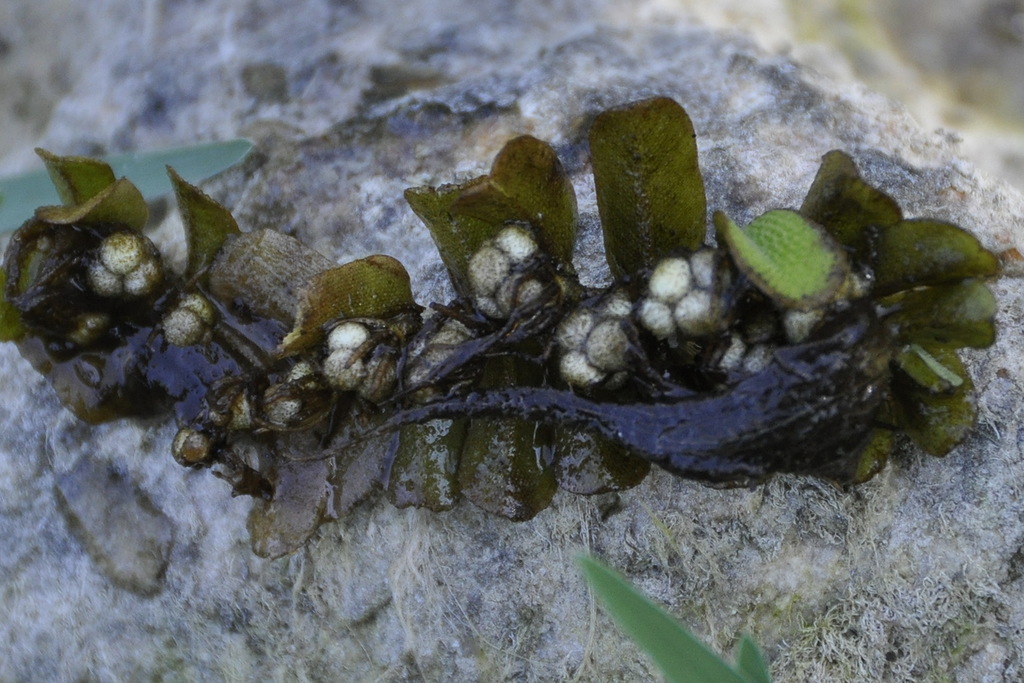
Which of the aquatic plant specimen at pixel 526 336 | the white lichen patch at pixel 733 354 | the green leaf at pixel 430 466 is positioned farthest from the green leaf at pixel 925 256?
the green leaf at pixel 430 466

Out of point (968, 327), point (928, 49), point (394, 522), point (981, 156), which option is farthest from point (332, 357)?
point (928, 49)

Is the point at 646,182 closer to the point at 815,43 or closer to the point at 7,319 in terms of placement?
the point at 7,319

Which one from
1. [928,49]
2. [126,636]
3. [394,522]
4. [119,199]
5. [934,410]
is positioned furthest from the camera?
[928,49]

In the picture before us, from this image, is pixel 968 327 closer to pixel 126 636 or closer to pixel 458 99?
pixel 458 99

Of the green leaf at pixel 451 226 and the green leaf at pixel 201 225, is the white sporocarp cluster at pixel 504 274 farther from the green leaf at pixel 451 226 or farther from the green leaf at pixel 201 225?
the green leaf at pixel 201 225

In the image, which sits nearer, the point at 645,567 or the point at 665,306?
the point at 665,306

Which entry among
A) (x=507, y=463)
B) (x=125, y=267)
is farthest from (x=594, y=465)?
(x=125, y=267)
